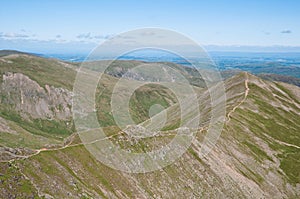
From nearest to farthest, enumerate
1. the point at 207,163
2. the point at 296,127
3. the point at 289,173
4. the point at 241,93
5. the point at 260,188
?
the point at 207,163
the point at 260,188
the point at 289,173
the point at 296,127
the point at 241,93

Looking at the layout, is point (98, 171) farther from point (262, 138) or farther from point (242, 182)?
point (262, 138)

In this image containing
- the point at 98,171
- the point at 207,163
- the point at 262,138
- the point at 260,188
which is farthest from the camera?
the point at 262,138

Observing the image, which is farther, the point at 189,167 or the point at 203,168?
the point at 203,168

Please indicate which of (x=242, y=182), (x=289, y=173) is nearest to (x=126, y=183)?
(x=242, y=182)

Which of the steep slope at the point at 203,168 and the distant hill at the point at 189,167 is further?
the steep slope at the point at 203,168

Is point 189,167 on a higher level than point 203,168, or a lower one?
higher

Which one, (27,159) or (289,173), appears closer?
(27,159)

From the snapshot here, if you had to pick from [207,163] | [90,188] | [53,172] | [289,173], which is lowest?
[289,173]

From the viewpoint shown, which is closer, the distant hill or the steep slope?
the distant hill
